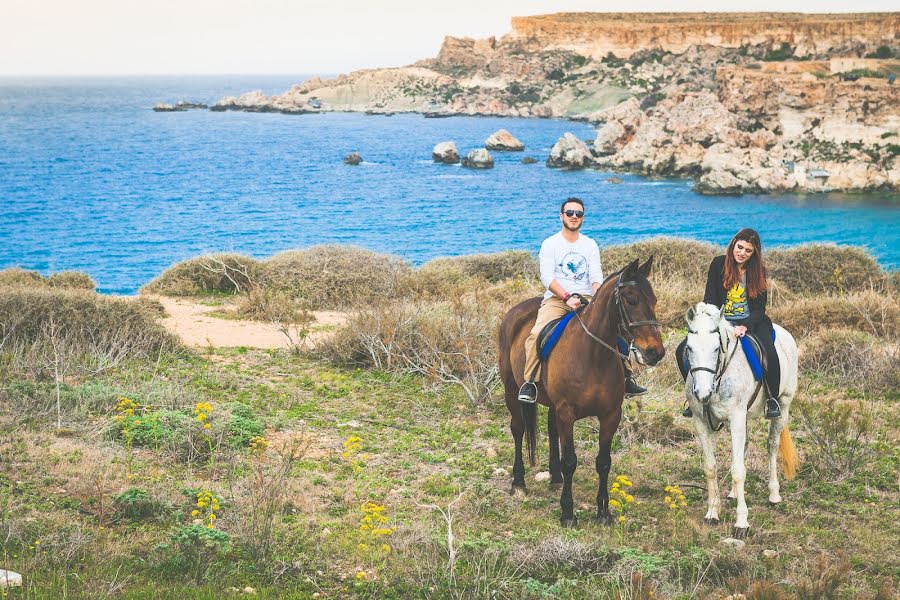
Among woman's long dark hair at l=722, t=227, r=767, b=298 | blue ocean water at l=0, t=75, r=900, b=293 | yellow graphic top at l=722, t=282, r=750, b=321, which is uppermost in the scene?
woman's long dark hair at l=722, t=227, r=767, b=298

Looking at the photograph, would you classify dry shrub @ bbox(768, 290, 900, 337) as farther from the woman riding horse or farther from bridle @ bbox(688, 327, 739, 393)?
bridle @ bbox(688, 327, 739, 393)

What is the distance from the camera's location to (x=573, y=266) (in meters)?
7.51

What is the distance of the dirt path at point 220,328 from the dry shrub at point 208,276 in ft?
3.89

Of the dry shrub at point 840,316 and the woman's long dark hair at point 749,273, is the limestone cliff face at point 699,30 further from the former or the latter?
the woman's long dark hair at point 749,273

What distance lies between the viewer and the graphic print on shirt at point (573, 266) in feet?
24.6

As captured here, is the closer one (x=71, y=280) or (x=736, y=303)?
(x=736, y=303)

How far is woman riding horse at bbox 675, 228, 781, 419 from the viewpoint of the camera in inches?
284

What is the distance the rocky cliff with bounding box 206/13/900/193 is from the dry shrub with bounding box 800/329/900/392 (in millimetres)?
49147

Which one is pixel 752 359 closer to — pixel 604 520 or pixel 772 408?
pixel 772 408

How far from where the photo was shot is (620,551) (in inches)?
251

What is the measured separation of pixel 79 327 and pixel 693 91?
89543 millimetres

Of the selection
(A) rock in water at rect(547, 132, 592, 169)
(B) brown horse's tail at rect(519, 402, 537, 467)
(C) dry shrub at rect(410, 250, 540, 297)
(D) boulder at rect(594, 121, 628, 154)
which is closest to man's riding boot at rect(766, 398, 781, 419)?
(B) brown horse's tail at rect(519, 402, 537, 467)

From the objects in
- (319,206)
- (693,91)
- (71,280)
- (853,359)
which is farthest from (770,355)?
(693,91)

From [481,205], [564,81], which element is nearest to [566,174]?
[481,205]
